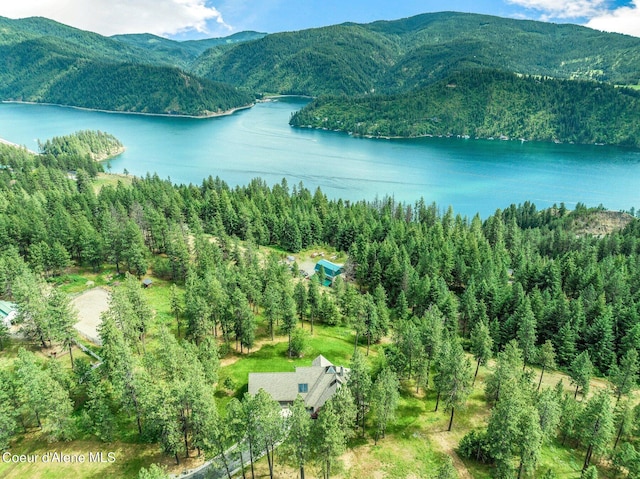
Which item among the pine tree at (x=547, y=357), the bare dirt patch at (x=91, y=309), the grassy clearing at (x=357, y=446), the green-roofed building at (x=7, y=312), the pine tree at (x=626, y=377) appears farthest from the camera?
the pine tree at (x=547, y=357)

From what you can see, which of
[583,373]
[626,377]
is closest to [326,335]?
[583,373]

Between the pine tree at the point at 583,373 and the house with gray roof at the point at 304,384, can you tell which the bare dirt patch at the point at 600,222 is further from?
the house with gray roof at the point at 304,384

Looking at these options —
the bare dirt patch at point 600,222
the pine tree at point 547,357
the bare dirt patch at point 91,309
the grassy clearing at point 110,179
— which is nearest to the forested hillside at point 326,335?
the pine tree at point 547,357

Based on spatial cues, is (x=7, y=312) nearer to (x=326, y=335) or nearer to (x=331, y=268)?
(x=326, y=335)

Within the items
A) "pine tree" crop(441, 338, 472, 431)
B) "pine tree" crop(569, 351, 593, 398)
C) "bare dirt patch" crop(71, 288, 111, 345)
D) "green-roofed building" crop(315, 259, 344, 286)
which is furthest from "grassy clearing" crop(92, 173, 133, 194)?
"pine tree" crop(569, 351, 593, 398)

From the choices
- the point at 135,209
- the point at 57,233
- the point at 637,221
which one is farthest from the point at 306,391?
the point at 637,221

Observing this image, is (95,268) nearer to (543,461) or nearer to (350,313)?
(350,313)
